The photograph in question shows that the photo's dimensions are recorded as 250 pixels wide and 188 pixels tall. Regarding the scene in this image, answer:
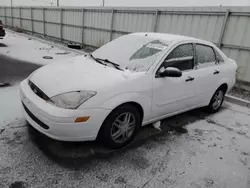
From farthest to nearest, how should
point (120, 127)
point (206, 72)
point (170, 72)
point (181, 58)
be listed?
point (206, 72) < point (181, 58) < point (170, 72) < point (120, 127)

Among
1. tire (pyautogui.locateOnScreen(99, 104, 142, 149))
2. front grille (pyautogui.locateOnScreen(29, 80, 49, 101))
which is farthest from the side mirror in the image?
front grille (pyautogui.locateOnScreen(29, 80, 49, 101))

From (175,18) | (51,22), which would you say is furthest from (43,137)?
(51,22)

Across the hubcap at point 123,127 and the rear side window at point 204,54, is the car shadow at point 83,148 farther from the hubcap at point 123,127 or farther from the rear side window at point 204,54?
the rear side window at point 204,54

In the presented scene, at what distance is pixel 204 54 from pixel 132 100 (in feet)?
6.73

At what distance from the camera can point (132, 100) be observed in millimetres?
2854

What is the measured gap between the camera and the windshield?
3225mm

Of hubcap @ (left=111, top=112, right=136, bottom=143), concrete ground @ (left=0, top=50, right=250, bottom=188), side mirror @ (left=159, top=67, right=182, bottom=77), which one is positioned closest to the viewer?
concrete ground @ (left=0, top=50, right=250, bottom=188)

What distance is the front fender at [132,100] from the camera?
2.63 meters

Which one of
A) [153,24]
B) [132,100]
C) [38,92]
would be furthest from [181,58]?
[153,24]

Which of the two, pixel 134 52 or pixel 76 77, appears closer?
pixel 76 77

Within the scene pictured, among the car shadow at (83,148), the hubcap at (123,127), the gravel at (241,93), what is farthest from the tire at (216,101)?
the hubcap at (123,127)

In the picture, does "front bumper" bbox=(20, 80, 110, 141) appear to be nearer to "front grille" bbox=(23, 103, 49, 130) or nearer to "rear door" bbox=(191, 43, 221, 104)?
"front grille" bbox=(23, 103, 49, 130)

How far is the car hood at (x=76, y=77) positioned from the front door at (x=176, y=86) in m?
0.49

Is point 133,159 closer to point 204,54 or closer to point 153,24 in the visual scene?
point 204,54
